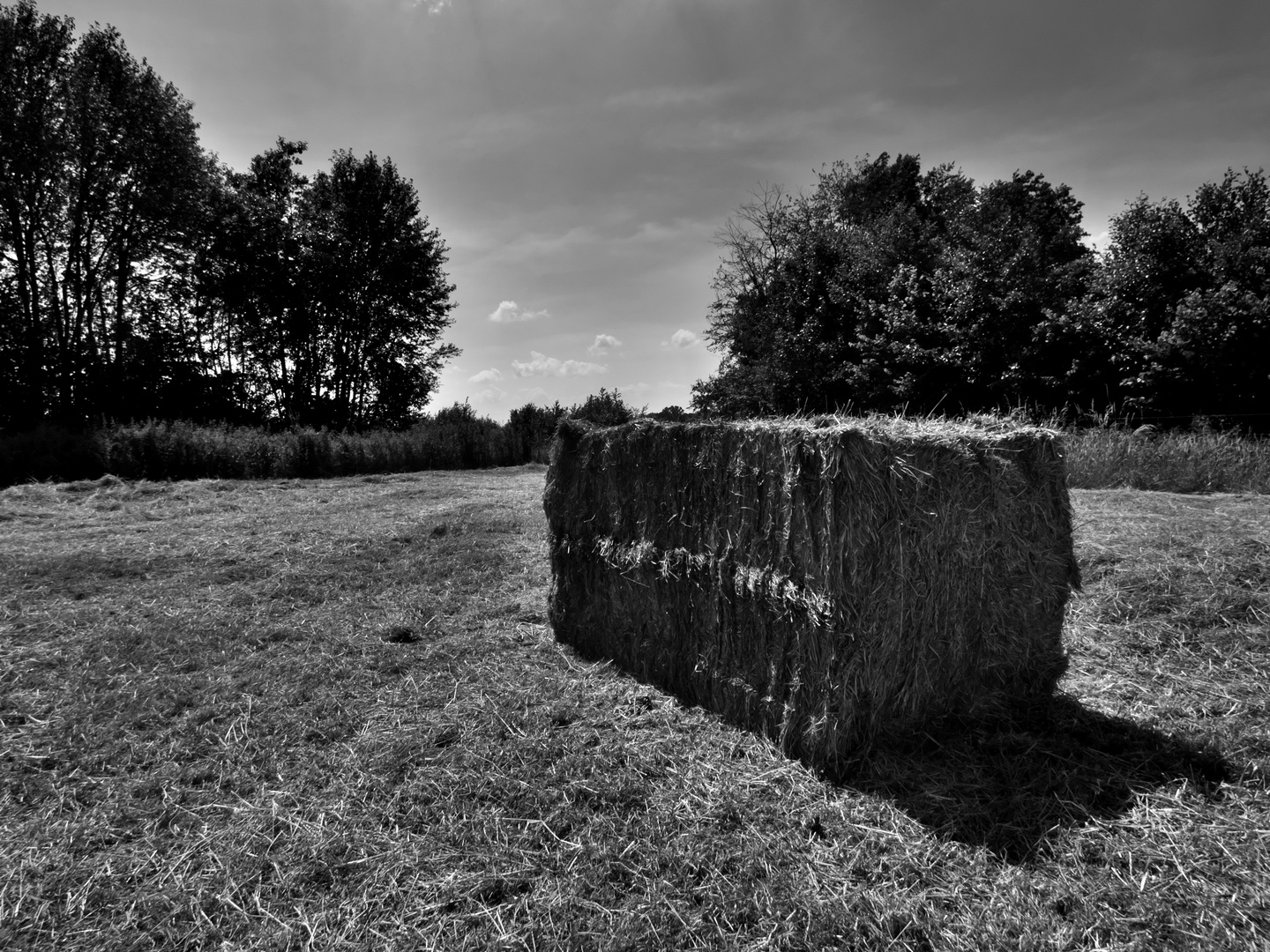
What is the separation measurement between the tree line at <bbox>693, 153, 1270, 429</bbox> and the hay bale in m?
11.9

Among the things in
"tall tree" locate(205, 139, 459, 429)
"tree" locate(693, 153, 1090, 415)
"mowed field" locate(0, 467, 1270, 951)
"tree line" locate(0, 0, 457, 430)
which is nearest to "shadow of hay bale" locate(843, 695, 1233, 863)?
"mowed field" locate(0, 467, 1270, 951)

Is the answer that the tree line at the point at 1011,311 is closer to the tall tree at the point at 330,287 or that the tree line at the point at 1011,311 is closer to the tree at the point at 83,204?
the tall tree at the point at 330,287

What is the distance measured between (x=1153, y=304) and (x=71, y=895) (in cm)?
1889

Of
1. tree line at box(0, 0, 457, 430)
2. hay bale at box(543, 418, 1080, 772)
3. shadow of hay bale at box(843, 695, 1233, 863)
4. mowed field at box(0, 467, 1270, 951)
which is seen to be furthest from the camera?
tree line at box(0, 0, 457, 430)

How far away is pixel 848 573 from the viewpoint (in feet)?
10.1

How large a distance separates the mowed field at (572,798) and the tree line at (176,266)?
22.5 meters

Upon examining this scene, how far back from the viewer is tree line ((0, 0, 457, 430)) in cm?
2008

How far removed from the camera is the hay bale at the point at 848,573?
10.2ft

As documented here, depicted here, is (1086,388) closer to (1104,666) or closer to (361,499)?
(1104,666)

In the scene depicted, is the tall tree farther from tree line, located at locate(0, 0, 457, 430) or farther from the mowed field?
the mowed field

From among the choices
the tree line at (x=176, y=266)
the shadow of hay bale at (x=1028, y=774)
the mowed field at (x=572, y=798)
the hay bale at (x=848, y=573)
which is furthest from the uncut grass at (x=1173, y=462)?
the tree line at (x=176, y=266)

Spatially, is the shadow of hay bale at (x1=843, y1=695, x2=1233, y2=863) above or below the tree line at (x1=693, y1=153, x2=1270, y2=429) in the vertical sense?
below

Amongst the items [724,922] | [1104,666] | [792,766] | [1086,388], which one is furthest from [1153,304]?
[724,922]

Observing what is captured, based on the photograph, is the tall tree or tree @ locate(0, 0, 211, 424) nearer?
tree @ locate(0, 0, 211, 424)
